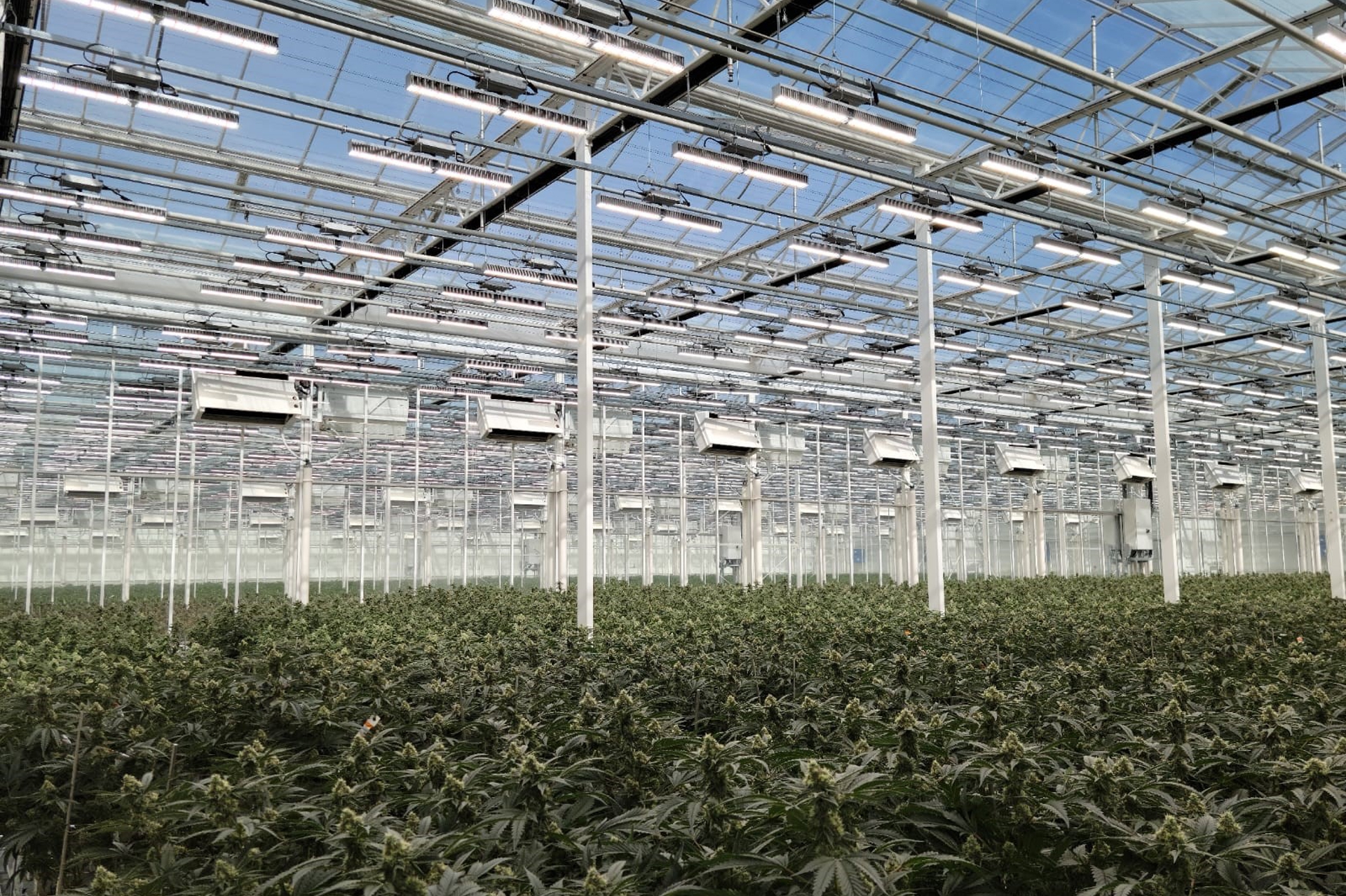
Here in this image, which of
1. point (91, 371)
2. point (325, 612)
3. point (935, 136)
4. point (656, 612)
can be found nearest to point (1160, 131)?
point (935, 136)

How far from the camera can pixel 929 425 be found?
53.7 ft

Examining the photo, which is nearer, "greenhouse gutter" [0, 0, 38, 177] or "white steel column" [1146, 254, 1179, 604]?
"greenhouse gutter" [0, 0, 38, 177]

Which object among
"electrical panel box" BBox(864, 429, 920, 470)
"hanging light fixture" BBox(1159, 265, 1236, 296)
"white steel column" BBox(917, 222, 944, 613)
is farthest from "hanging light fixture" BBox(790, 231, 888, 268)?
"electrical panel box" BBox(864, 429, 920, 470)

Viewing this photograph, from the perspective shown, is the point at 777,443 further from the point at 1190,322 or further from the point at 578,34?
the point at 578,34

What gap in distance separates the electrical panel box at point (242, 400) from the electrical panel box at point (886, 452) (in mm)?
13752

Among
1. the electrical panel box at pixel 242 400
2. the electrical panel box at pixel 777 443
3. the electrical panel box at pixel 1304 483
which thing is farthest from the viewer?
the electrical panel box at pixel 1304 483

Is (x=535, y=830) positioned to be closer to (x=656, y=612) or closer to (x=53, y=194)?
(x=656, y=612)

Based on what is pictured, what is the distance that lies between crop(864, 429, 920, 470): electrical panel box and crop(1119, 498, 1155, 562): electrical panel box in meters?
6.97

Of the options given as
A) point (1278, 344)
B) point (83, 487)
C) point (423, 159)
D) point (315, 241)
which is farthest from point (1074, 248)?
point (83, 487)

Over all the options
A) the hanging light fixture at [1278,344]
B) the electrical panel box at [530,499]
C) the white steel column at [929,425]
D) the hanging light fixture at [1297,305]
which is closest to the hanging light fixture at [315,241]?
the white steel column at [929,425]

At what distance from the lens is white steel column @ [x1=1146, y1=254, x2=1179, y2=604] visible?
18156 millimetres

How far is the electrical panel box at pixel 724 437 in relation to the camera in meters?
21.2

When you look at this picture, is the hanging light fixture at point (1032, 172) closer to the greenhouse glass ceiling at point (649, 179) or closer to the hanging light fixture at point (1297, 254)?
the greenhouse glass ceiling at point (649, 179)

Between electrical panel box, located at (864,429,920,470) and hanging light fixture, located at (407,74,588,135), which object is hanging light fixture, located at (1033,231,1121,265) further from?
electrical panel box, located at (864,429,920,470)
